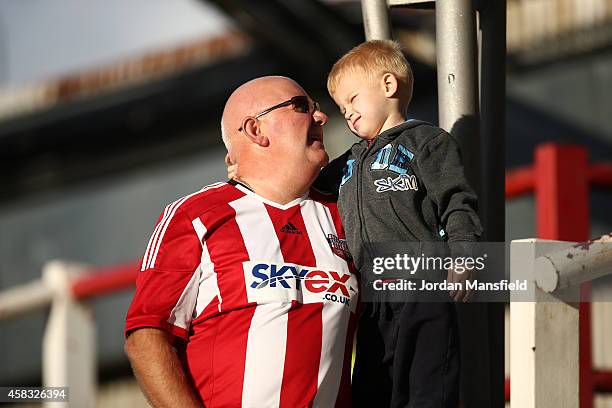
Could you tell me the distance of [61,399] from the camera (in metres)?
4.05

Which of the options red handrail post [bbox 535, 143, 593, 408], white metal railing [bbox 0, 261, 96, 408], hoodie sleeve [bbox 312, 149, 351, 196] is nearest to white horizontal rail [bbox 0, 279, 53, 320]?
white metal railing [bbox 0, 261, 96, 408]

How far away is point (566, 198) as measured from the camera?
3092 millimetres

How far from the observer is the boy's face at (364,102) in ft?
7.58

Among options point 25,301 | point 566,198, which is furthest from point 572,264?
point 25,301

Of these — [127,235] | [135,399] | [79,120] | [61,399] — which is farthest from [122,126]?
[61,399]

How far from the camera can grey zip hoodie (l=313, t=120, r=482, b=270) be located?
213cm

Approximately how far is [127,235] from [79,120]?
1.21 metres

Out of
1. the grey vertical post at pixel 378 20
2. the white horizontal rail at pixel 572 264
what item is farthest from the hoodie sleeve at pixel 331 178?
the white horizontal rail at pixel 572 264

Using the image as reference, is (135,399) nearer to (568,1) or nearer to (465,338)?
(568,1)

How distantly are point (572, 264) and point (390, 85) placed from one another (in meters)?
0.53

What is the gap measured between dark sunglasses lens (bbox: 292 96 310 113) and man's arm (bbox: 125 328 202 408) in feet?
1.77

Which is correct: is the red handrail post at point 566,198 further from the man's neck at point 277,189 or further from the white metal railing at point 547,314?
the man's neck at point 277,189

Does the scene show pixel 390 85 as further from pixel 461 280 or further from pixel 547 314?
pixel 547 314

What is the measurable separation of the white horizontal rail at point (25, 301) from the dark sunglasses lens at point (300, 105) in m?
2.36
